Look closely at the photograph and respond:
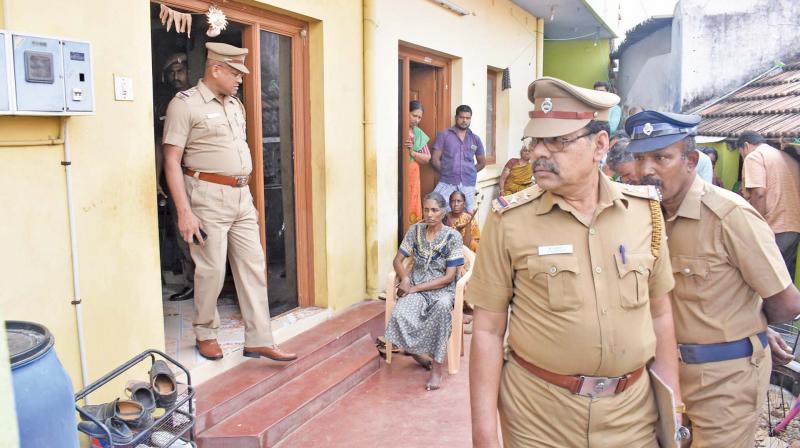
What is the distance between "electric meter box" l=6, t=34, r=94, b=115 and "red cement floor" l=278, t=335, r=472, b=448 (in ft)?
6.96

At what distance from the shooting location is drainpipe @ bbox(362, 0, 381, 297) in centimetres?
552

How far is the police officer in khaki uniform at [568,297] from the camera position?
2025 mm

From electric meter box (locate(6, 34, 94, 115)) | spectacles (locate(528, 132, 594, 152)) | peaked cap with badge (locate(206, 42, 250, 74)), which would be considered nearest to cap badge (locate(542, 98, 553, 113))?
spectacles (locate(528, 132, 594, 152))

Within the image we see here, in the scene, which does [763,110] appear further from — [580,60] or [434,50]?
[580,60]

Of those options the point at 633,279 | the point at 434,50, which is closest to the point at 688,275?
the point at 633,279

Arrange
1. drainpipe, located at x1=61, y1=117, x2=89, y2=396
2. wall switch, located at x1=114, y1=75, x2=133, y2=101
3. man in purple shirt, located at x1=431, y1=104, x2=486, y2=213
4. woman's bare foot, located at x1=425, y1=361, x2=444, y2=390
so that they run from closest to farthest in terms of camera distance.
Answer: drainpipe, located at x1=61, y1=117, x2=89, y2=396
wall switch, located at x1=114, y1=75, x2=133, y2=101
woman's bare foot, located at x1=425, y1=361, x2=444, y2=390
man in purple shirt, located at x1=431, y1=104, x2=486, y2=213

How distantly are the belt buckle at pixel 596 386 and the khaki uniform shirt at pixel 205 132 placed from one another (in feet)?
8.39

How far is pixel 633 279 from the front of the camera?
2.06m

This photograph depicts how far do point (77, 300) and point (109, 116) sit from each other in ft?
2.95

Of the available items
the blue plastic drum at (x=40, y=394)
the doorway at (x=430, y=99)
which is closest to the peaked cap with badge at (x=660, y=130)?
the blue plastic drum at (x=40, y=394)

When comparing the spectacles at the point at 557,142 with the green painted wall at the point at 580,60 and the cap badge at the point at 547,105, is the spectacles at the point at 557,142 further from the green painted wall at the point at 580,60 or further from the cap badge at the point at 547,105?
the green painted wall at the point at 580,60

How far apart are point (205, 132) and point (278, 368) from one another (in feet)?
5.01

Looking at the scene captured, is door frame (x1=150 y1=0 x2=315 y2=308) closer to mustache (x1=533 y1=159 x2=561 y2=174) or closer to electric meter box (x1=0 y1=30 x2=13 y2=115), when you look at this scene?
electric meter box (x1=0 y1=30 x2=13 y2=115)

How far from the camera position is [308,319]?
497 centimetres
